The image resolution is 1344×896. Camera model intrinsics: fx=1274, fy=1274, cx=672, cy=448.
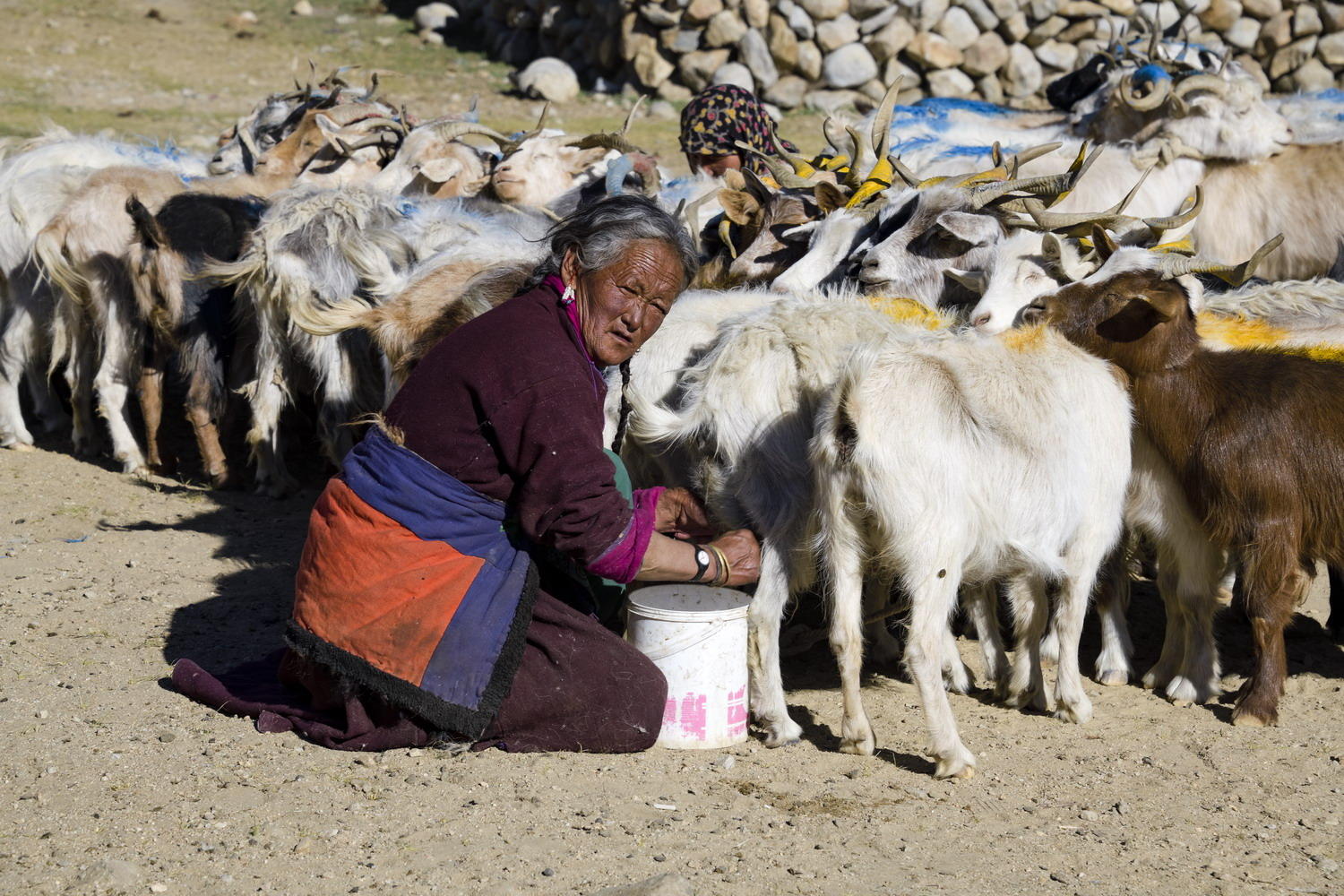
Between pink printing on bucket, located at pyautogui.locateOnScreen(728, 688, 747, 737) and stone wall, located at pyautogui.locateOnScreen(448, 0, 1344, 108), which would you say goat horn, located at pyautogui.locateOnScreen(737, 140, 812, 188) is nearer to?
pink printing on bucket, located at pyautogui.locateOnScreen(728, 688, 747, 737)

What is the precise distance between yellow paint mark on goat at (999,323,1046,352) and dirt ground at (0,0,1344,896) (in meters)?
1.25

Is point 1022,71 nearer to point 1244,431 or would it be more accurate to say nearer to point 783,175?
point 783,175

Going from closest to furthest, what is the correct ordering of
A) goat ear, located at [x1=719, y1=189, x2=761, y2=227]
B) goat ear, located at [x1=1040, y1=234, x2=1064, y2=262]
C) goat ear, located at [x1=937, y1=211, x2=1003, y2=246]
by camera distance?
goat ear, located at [x1=1040, y1=234, x2=1064, y2=262], goat ear, located at [x1=937, y1=211, x2=1003, y2=246], goat ear, located at [x1=719, y1=189, x2=761, y2=227]

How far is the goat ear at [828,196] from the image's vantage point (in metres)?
5.90

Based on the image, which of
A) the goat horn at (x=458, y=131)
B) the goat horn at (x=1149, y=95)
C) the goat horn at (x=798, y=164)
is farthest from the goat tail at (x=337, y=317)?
the goat horn at (x=1149, y=95)

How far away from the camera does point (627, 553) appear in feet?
12.0

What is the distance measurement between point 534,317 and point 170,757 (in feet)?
5.32

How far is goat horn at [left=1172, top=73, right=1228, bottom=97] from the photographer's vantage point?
25.3ft

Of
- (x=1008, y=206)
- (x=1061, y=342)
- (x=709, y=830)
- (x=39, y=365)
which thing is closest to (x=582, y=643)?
(x=709, y=830)

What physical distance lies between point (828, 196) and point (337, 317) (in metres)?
2.32

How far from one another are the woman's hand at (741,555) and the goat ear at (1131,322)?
4.94ft

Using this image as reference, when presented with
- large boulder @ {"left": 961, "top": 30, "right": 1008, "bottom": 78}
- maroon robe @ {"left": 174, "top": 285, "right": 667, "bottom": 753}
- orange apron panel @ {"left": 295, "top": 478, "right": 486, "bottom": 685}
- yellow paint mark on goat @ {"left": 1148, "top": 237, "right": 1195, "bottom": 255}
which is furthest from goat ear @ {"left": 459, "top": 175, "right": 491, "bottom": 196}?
large boulder @ {"left": 961, "top": 30, "right": 1008, "bottom": 78}

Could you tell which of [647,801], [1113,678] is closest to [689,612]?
[647,801]

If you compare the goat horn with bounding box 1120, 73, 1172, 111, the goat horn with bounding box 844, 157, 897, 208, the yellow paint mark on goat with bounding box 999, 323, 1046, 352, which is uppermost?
the goat horn with bounding box 1120, 73, 1172, 111
